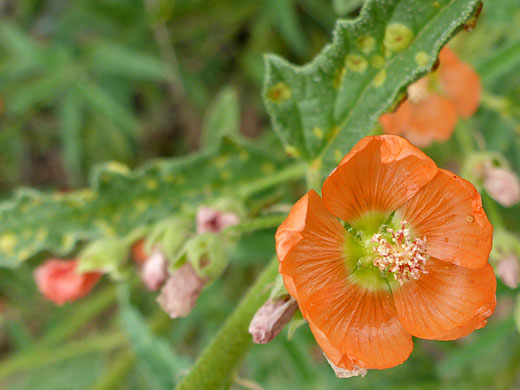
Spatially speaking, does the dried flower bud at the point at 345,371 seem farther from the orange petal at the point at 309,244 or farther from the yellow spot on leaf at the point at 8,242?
the yellow spot on leaf at the point at 8,242

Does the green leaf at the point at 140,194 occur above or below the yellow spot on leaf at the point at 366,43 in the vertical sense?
below

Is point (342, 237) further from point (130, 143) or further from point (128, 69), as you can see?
point (130, 143)

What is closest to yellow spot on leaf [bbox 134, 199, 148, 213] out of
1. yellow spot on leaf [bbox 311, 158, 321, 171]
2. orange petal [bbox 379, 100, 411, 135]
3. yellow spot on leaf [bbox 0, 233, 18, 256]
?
yellow spot on leaf [bbox 0, 233, 18, 256]

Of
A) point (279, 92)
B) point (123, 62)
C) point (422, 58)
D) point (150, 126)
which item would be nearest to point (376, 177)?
point (422, 58)

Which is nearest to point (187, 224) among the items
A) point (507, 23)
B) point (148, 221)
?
point (148, 221)

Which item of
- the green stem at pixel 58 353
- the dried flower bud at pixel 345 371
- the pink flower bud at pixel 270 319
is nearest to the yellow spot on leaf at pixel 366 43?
the pink flower bud at pixel 270 319

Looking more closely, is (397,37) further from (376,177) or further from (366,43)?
(376,177)

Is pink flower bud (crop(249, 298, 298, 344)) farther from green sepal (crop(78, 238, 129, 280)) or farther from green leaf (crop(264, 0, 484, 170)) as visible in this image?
green sepal (crop(78, 238, 129, 280))
